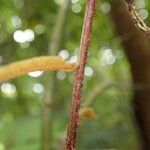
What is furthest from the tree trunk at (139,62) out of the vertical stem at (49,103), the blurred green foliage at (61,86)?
the vertical stem at (49,103)

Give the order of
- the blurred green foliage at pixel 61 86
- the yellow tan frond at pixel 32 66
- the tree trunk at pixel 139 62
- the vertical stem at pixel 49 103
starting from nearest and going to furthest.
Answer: the yellow tan frond at pixel 32 66 → the vertical stem at pixel 49 103 → the blurred green foliage at pixel 61 86 → the tree trunk at pixel 139 62

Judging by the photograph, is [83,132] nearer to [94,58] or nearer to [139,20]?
[94,58]

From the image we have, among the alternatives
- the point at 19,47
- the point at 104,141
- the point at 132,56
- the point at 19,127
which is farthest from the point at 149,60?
the point at 19,127

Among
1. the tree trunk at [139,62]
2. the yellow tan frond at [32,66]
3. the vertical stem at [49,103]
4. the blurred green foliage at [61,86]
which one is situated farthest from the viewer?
the tree trunk at [139,62]

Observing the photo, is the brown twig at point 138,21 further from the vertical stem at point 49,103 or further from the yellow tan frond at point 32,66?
the vertical stem at point 49,103

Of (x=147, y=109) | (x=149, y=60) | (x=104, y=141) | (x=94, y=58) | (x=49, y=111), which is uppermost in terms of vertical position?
(x=94, y=58)

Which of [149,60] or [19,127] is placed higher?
[149,60]

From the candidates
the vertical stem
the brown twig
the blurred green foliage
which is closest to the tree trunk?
the blurred green foliage
